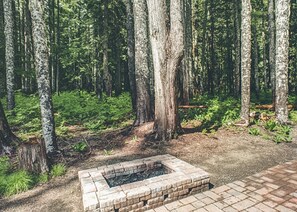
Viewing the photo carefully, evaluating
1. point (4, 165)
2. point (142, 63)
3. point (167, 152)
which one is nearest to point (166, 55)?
point (142, 63)

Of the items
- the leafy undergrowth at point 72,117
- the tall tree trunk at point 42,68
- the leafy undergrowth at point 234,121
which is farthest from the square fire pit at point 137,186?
the leafy undergrowth at point 72,117

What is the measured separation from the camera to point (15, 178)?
5289mm

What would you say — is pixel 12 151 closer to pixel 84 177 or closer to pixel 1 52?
pixel 84 177

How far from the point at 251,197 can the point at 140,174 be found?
245 cm

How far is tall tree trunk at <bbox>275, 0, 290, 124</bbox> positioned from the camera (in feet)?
28.0

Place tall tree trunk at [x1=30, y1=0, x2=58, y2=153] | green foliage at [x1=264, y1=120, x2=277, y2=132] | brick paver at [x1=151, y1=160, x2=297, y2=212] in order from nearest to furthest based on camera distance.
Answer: brick paver at [x1=151, y1=160, x2=297, y2=212] < tall tree trunk at [x1=30, y1=0, x2=58, y2=153] < green foliage at [x1=264, y1=120, x2=277, y2=132]

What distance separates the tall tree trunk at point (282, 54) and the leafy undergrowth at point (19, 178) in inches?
320

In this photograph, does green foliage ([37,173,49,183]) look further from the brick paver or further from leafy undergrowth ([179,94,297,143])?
leafy undergrowth ([179,94,297,143])

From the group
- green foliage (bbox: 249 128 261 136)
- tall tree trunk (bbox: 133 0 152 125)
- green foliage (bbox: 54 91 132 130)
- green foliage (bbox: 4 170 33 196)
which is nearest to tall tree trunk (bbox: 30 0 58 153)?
green foliage (bbox: 4 170 33 196)

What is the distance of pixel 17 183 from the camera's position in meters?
5.14

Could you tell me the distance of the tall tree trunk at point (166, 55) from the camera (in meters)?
7.24

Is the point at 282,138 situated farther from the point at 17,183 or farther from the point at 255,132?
the point at 17,183

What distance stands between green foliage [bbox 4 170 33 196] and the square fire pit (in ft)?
4.53

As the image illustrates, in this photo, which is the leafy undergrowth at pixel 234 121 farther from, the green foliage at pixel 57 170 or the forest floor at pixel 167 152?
the green foliage at pixel 57 170
